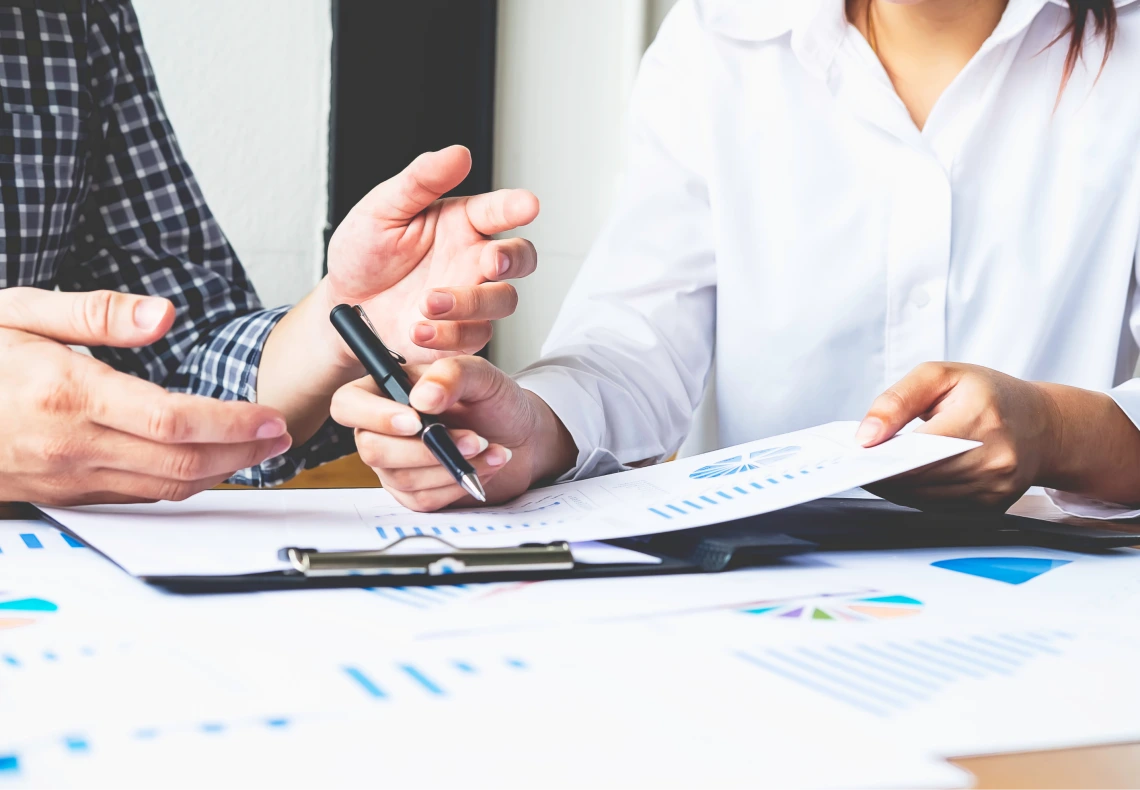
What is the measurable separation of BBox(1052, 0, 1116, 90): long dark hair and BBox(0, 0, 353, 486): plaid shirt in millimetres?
782

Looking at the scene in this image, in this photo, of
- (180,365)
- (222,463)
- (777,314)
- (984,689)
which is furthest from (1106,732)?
(180,365)

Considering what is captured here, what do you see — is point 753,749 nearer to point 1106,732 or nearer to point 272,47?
point 1106,732

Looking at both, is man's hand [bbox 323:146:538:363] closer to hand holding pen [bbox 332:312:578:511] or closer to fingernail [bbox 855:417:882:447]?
hand holding pen [bbox 332:312:578:511]

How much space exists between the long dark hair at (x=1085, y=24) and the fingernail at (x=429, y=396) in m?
0.73

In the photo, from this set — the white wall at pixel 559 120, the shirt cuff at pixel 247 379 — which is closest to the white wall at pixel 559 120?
the white wall at pixel 559 120

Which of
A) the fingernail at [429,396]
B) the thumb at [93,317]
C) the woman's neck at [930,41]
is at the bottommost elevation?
the fingernail at [429,396]

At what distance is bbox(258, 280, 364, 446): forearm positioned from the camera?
754 mm

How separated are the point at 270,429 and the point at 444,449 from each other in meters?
0.10

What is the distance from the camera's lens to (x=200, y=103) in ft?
8.29

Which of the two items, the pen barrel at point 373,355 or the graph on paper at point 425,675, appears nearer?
the graph on paper at point 425,675

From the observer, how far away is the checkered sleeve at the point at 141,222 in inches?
37.5

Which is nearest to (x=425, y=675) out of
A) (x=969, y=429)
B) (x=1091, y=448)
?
(x=969, y=429)

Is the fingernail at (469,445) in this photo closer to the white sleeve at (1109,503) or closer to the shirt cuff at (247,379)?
the shirt cuff at (247,379)

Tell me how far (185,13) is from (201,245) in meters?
1.79
